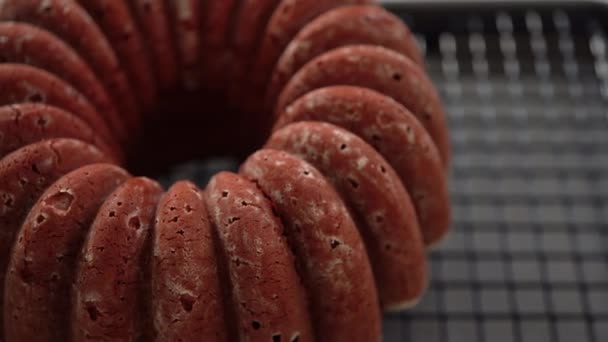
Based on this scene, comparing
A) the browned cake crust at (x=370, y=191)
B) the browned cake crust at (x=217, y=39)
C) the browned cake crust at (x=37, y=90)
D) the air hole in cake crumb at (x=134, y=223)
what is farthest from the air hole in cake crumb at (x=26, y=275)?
the browned cake crust at (x=217, y=39)

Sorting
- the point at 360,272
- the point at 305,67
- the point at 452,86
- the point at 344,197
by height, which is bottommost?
the point at 360,272

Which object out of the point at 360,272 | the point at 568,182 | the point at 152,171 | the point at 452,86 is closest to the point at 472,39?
the point at 452,86

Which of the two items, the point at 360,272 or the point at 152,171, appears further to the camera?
the point at 152,171

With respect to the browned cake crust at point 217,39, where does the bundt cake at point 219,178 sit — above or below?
below

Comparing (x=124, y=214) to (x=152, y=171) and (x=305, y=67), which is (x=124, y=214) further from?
(x=152, y=171)

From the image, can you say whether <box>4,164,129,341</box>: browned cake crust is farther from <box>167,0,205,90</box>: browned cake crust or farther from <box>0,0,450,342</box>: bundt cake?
<box>167,0,205,90</box>: browned cake crust

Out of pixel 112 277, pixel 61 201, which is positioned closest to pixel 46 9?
pixel 61 201

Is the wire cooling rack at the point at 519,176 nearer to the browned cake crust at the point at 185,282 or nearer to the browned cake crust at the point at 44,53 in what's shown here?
the browned cake crust at the point at 44,53
